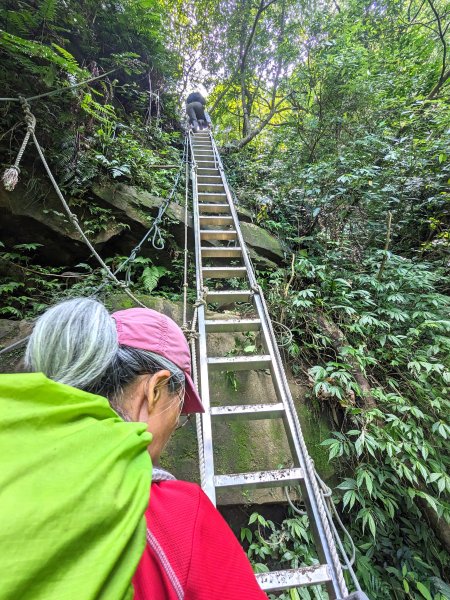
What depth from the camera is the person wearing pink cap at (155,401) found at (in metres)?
0.53

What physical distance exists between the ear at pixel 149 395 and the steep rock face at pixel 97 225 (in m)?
3.14

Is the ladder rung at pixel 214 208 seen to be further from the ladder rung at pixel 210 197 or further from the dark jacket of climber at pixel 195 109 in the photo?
the dark jacket of climber at pixel 195 109

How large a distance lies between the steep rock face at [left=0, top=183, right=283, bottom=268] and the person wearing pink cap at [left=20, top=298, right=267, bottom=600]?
3.06 meters

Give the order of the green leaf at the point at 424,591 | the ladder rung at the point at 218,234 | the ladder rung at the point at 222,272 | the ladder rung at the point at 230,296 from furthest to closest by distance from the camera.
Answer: the ladder rung at the point at 218,234, the ladder rung at the point at 222,272, the ladder rung at the point at 230,296, the green leaf at the point at 424,591

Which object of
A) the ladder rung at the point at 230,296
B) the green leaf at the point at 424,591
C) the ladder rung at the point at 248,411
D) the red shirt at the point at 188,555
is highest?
the ladder rung at the point at 230,296

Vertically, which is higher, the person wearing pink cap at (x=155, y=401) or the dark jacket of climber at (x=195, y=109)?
the dark jacket of climber at (x=195, y=109)

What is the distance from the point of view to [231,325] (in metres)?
2.36

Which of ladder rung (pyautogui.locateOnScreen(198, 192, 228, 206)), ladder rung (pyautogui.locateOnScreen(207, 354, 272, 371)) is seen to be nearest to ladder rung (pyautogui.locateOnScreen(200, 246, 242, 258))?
ladder rung (pyautogui.locateOnScreen(198, 192, 228, 206))

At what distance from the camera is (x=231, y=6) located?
8891mm

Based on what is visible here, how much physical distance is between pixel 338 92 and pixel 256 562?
623 cm

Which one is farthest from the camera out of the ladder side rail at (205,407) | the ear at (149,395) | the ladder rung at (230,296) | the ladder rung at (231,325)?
the ladder rung at (230,296)

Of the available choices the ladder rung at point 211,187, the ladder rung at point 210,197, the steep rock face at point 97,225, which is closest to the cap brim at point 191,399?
the steep rock face at point 97,225

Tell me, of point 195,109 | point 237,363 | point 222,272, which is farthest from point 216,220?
point 195,109

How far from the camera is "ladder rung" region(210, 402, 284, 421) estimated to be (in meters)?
1.74
